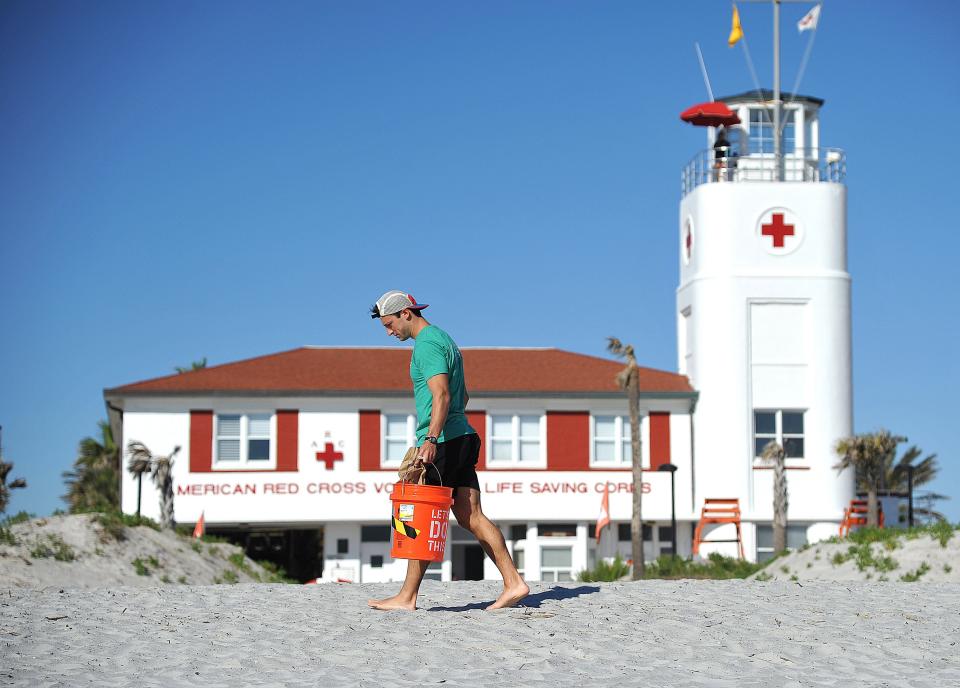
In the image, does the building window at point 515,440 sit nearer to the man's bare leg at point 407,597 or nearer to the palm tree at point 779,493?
the palm tree at point 779,493

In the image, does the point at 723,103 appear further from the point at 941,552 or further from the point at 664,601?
the point at 664,601

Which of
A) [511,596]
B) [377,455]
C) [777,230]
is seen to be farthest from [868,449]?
[511,596]

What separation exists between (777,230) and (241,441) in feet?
52.9

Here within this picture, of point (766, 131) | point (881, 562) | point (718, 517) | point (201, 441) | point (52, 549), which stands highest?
point (766, 131)

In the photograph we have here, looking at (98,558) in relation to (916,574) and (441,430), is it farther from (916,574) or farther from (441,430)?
(441,430)

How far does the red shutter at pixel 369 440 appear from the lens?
37938 millimetres

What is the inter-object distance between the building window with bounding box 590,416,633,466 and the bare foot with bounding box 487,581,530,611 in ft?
94.6

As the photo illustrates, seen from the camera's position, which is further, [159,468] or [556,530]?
[556,530]

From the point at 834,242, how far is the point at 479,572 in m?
13.9

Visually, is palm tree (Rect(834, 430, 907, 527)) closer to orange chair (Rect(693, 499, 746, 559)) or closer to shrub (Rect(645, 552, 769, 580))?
orange chair (Rect(693, 499, 746, 559))

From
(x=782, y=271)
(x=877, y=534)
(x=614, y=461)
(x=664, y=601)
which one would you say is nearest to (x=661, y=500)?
(x=614, y=461)

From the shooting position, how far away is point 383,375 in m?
39.2

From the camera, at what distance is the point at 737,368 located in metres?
38.7

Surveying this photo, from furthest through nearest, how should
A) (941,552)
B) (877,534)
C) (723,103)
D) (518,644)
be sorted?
(723,103) → (877,534) → (941,552) → (518,644)
